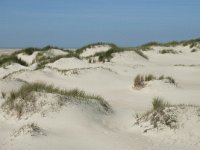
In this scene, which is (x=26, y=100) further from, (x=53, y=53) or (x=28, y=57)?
(x=28, y=57)

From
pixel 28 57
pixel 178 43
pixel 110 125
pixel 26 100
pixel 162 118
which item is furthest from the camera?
pixel 178 43

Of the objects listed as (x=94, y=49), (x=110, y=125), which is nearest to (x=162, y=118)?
(x=110, y=125)

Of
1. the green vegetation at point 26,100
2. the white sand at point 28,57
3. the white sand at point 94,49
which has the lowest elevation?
the white sand at point 28,57

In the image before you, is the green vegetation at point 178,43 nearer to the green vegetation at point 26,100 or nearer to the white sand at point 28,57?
the white sand at point 28,57

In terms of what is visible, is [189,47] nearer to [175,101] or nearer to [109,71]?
[109,71]

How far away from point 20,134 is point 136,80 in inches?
279

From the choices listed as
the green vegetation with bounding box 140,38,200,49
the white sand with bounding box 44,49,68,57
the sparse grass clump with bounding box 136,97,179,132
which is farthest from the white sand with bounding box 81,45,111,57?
the sparse grass clump with bounding box 136,97,179,132

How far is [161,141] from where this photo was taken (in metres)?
8.55

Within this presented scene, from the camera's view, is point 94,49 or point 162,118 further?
point 94,49

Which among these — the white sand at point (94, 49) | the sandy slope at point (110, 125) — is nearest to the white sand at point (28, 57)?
the white sand at point (94, 49)

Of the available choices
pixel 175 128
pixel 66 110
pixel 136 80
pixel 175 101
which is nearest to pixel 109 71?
pixel 136 80

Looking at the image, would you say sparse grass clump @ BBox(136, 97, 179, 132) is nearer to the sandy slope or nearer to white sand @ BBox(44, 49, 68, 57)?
the sandy slope

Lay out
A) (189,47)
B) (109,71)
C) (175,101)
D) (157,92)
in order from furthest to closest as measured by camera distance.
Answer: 1. (189,47)
2. (109,71)
3. (157,92)
4. (175,101)

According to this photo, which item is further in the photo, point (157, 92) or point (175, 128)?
point (157, 92)
